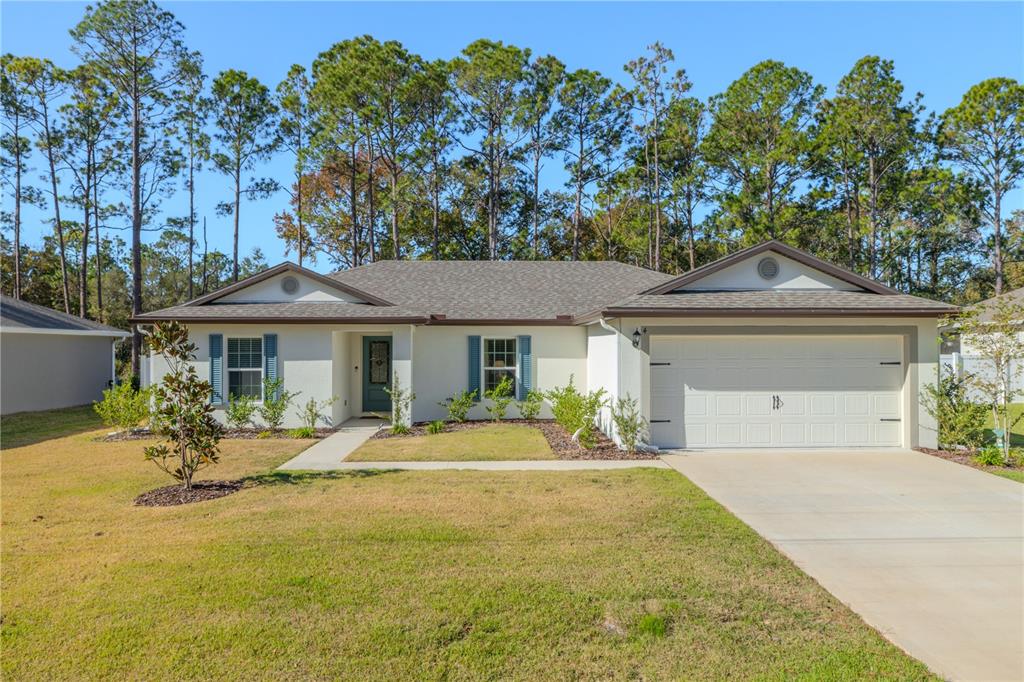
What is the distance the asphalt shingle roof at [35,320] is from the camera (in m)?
15.5

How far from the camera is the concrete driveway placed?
146 inches

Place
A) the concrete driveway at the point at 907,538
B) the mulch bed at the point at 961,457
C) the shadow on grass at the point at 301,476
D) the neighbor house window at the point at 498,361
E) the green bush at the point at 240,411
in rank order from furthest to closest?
the neighbor house window at the point at 498,361 → the green bush at the point at 240,411 → the mulch bed at the point at 961,457 → the shadow on grass at the point at 301,476 → the concrete driveway at the point at 907,538

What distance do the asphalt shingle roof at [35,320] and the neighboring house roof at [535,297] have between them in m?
6.50

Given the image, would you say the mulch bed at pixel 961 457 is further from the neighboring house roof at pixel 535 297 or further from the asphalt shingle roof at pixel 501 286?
the asphalt shingle roof at pixel 501 286

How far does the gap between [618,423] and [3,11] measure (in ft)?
44.0

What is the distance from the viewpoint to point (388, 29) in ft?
75.5

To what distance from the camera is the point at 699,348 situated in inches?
403

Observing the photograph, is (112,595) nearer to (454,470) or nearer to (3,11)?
(454,470)

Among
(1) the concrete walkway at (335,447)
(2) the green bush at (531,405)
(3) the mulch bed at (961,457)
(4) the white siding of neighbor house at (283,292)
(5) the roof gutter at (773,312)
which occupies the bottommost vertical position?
(3) the mulch bed at (961,457)

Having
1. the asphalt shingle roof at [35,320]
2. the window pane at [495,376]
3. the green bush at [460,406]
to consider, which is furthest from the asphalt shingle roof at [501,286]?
the asphalt shingle roof at [35,320]

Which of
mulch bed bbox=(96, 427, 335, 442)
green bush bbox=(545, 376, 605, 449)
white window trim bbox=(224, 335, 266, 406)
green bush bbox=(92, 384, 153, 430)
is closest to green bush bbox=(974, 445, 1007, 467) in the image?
green bush bbox=(545, 376, 605, 449)

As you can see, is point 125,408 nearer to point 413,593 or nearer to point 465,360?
point 465,360

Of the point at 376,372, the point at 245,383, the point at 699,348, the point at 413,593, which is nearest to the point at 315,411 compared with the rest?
the point at 245,383

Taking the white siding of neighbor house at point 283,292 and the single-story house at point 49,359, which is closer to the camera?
the white siding of neighbor house at point 283,292
